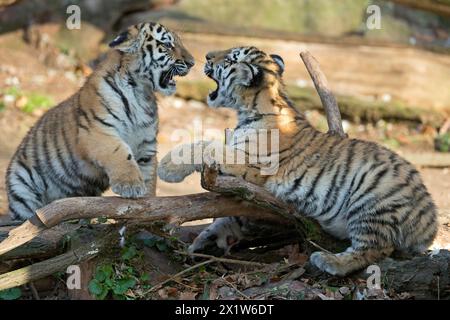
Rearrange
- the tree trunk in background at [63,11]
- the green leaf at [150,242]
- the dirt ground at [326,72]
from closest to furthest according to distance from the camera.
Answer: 1. the green leaf at [150,242]
2. the dirt ground at [326,72]
3. the tree trunk in background at [63,11]

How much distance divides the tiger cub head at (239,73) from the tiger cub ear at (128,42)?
527 mm

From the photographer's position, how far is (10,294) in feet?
14.5

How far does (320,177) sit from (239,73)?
3.10 ft

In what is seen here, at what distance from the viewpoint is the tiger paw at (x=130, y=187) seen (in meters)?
4.44

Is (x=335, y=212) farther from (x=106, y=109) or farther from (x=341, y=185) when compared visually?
(x=106, y=109)

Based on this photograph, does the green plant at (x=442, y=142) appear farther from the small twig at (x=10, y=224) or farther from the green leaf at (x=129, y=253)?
the small twig at (x=10, y=224)

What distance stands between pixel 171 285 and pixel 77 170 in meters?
1.21

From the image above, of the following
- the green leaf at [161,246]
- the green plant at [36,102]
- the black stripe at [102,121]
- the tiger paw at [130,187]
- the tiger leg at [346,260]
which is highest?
the black stripe at [102,121]

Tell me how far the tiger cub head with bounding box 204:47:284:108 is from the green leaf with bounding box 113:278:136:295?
147 cm

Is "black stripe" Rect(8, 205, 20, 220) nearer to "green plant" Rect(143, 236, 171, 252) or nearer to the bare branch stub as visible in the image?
"green plant" Rect(143, 236, 171, 252)

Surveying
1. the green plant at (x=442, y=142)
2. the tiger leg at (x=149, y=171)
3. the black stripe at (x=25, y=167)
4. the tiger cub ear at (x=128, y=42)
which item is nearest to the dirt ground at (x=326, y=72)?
the green plant at (x=442, y=142)

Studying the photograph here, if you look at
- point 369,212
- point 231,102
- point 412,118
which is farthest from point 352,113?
point 369,212

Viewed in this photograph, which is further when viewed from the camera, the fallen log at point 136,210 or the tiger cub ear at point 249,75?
the tiger cub ear at point 249,75

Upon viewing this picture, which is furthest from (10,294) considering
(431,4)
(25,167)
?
(431,4)
